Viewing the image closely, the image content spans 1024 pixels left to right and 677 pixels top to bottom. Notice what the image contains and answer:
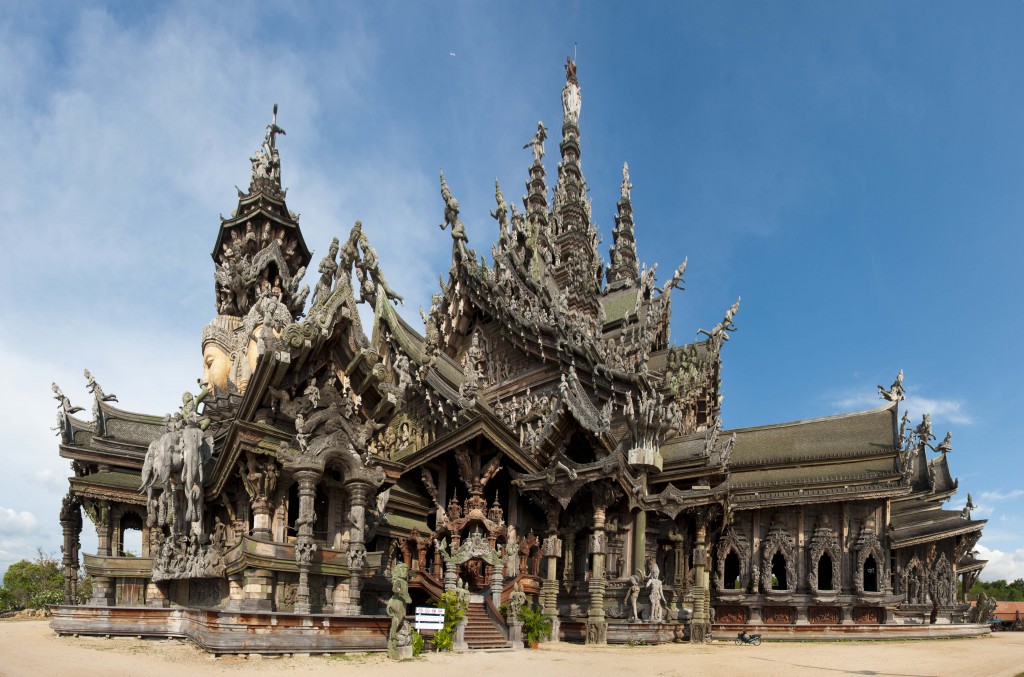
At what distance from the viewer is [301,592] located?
41.3 feet

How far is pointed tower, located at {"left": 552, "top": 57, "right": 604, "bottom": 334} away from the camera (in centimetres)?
2612

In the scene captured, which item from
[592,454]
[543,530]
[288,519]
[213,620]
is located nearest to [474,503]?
[543,530]

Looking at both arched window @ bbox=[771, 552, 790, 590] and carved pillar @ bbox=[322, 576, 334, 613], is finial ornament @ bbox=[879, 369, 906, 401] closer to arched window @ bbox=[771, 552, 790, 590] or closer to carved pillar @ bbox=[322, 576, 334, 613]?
arched window @ bbox=[771, 552, 790, 590]

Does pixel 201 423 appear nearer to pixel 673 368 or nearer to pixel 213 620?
pixel 213 620

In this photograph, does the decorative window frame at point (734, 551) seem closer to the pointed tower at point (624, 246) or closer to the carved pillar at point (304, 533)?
the carved pillar at point (304, 533)

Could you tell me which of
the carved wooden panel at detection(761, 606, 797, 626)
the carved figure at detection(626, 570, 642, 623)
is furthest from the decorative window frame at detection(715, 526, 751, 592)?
the carved figure at detection(626, 570, 642, 623)

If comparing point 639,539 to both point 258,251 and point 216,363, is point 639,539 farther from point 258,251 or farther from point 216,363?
point 258,251

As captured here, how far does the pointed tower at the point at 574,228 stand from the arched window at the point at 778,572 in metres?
8.93

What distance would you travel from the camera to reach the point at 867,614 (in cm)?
1944

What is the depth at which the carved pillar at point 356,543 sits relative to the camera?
1333cm

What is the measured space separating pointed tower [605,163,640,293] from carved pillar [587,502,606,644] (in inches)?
1044

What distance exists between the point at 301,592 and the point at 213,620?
76.6 inches

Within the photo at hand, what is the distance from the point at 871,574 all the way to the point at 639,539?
737cm

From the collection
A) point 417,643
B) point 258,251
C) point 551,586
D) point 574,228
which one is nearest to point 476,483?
point 551,586
